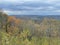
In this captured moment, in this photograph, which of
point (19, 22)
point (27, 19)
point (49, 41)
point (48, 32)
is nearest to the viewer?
point (49, 41)

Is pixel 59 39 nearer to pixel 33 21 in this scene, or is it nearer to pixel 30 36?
pixel 30 36

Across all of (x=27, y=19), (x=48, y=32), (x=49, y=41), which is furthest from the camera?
(x=27, y=19)

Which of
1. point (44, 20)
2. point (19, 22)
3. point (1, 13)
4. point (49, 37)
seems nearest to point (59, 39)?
point (49, 37)

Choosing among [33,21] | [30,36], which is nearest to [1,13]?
[33,21]

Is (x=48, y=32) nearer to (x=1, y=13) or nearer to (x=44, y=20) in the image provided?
(x=44, y=20)

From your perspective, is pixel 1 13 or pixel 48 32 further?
pixel 1 13

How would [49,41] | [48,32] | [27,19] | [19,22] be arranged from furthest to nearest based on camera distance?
[19,22], [27,19], [48,32], [49,41]
